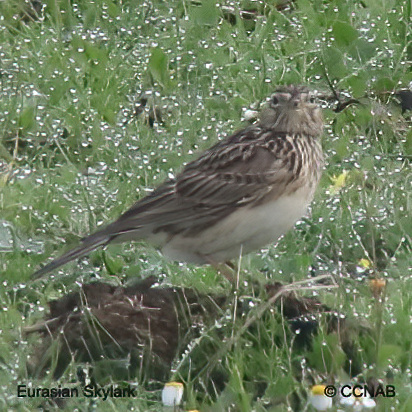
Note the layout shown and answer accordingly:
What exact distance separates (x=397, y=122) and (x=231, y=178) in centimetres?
246

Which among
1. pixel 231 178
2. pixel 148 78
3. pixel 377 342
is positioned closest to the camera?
pixel 377 342

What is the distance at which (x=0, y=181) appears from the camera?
8.23m

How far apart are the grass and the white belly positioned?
7.4 inches

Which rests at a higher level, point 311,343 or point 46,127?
point 46,127

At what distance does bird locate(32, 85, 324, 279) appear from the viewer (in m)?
6.53

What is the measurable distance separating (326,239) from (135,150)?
1.67 metres

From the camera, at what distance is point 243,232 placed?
21.3ft

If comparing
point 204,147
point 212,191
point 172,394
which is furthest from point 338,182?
point 172,394

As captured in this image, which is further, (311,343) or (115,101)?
(115,101)

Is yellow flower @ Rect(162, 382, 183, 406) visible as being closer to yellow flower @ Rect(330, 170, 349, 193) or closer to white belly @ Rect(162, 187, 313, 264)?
white belly @ Rect(162, 187, 313, 264)

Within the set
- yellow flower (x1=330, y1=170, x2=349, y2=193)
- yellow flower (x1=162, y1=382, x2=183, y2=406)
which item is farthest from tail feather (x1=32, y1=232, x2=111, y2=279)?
yellow flower (x1=330, y1=170, x2=349, y2=193)

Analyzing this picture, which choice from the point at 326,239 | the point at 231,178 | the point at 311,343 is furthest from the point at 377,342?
the point at 326,239

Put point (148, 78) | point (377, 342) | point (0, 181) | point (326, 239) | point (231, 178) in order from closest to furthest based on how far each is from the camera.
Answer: point (377, 342) → point (231, 178) → point (326, 239) → point (0, 181) → point (148, 78)

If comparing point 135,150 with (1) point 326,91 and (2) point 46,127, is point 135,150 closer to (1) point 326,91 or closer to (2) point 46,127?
(2) point 46,127
